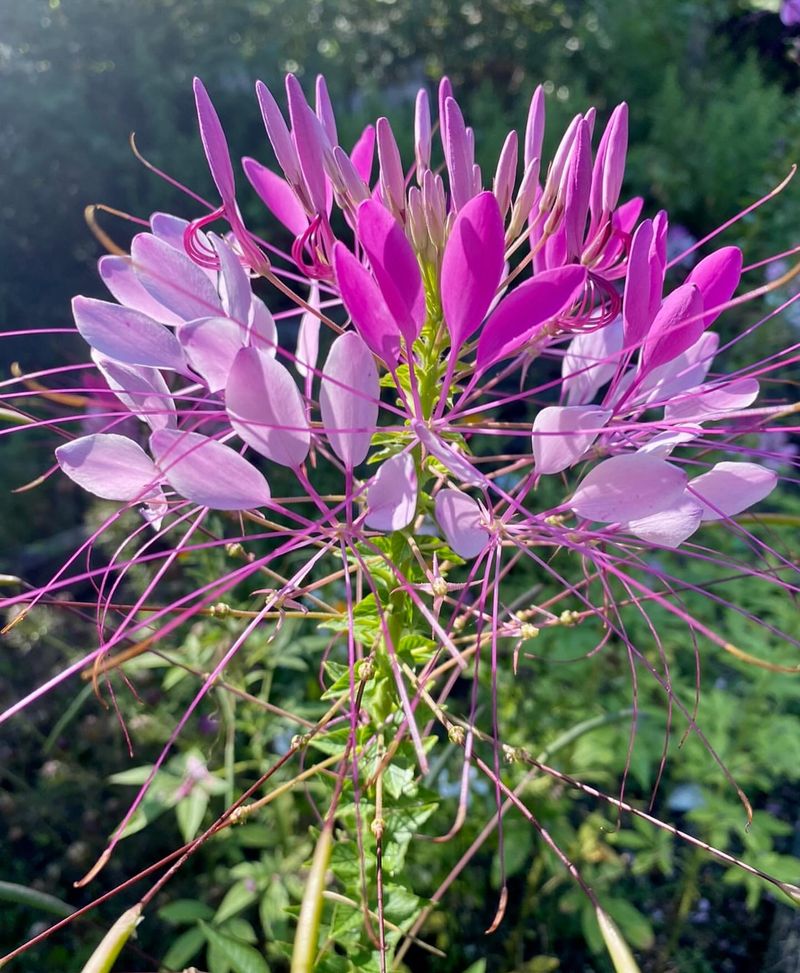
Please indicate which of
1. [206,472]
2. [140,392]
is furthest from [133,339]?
[206,472]

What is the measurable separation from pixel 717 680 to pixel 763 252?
2.27 m

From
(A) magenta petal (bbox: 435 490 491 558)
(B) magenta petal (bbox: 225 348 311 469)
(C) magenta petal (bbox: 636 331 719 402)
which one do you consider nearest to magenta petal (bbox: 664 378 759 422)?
(C) magenta petal (bbox: 636 331 719 402)

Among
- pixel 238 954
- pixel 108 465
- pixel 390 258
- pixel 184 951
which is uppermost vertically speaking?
pixel 390 258

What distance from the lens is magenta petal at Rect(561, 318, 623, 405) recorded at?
819mm

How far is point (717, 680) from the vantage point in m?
2.06

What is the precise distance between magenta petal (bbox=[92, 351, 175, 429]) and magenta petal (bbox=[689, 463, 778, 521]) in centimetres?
51

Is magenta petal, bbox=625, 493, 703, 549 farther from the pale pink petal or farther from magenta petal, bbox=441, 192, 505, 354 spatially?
the pale pink petal

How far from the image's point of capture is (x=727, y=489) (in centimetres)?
67

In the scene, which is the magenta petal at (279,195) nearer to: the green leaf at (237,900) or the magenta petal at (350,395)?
the magenta petal at (350,395)

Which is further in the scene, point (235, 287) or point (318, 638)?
point (318, 638)

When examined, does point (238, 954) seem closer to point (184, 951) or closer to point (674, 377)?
point (184, 951)

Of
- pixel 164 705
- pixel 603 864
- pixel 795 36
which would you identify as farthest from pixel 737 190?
pixel 164 705

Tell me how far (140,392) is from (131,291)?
0.11m

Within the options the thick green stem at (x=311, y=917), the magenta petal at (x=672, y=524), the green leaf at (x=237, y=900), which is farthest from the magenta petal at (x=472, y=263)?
the green leaf at (x=237, y=900)
